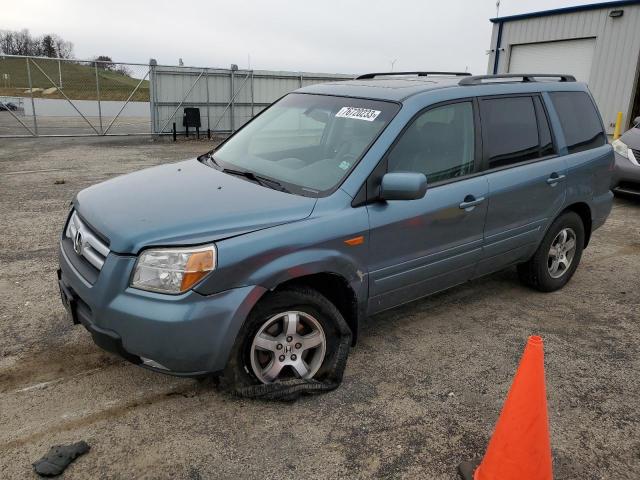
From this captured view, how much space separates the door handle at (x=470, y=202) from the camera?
3.65 m

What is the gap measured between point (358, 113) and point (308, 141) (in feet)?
1.29

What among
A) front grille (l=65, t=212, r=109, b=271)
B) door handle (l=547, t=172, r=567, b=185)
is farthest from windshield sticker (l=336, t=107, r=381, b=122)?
front grille (l=65, t=212, r=109, b=271)

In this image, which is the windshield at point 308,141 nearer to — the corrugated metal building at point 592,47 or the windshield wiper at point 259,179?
the windshield wiper at point 259,179

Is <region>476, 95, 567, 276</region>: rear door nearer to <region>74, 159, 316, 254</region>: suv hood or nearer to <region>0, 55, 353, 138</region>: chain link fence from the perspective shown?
<region>74, 159, 316, 254</region>: suv hood

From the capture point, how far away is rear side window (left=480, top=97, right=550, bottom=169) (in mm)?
3916

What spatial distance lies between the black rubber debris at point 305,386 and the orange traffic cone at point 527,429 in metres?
1.09

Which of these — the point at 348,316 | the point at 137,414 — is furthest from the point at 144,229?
the point at 348,316

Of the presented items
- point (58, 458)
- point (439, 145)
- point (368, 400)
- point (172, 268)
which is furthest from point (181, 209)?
point (439, 145)

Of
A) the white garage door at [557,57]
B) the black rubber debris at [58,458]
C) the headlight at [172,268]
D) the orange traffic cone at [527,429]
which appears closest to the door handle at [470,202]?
the orange traffic cone at [527,429]

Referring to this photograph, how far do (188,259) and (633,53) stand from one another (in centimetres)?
1695

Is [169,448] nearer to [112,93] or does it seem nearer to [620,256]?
[620,256]

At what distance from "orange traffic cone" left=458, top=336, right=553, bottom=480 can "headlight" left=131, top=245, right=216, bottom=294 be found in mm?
1485

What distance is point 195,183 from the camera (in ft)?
11.1

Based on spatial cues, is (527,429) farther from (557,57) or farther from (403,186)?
(557,57)
